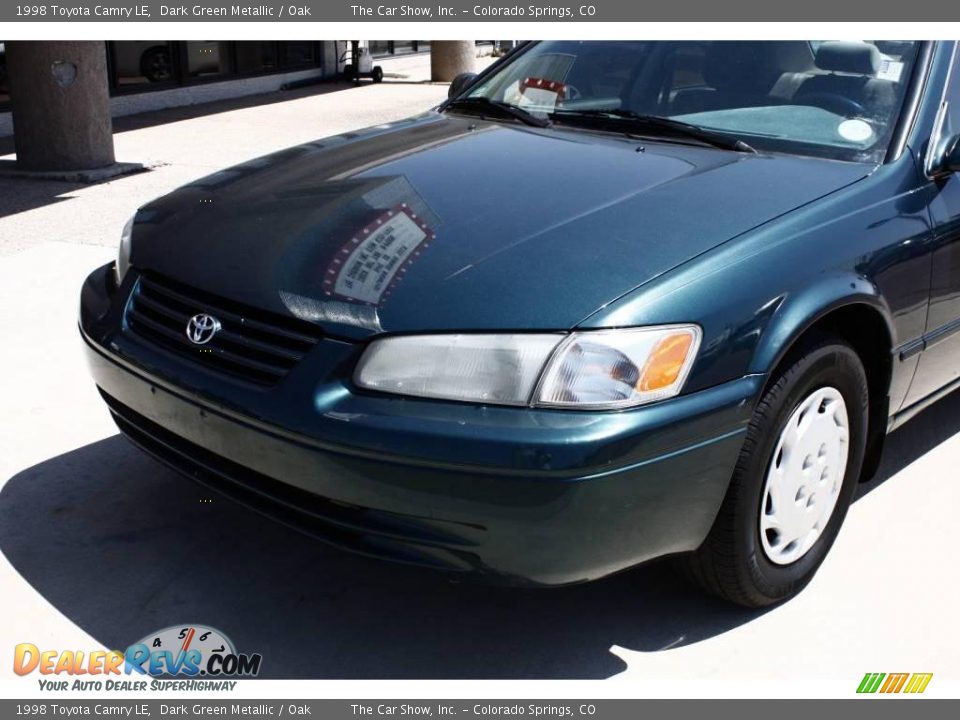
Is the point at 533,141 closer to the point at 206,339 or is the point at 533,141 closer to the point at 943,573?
the point at 206,339

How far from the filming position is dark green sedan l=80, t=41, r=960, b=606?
99.0 inches

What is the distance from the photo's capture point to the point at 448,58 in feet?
54.5

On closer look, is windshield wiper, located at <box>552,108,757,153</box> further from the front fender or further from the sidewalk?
the sidewalk

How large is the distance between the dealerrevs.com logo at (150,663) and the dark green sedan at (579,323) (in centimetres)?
39

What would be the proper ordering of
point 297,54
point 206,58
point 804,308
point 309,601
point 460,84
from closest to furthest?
point 804,308 < point 309,601 < point 460,84 < point 206,58 < point 297,54

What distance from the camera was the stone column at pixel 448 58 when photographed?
1655cm

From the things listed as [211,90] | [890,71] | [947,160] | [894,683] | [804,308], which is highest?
[890,71]

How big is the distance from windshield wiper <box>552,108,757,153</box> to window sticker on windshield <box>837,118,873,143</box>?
0.27 metres

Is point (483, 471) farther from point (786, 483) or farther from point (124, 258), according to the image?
point (124, 258)

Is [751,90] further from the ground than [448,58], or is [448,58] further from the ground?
[751,90]

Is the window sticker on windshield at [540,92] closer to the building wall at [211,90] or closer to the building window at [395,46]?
the building wall at [211,90]

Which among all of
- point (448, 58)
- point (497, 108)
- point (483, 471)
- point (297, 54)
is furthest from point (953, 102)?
point (448, 58)

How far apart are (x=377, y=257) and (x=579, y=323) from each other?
59 cm

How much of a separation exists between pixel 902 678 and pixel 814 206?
1201mm
